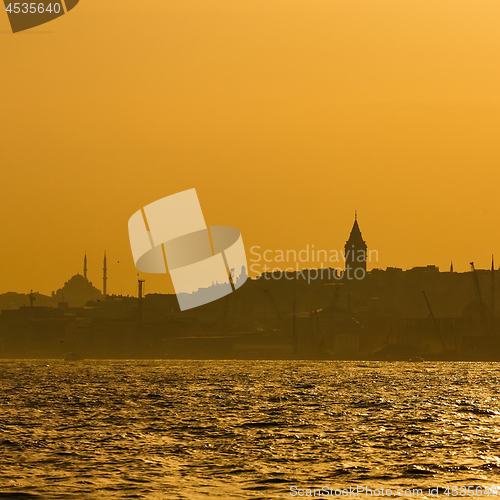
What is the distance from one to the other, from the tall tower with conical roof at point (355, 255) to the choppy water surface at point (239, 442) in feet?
417

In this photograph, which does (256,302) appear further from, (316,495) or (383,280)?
(316,495)

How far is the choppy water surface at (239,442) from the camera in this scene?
73.0ft

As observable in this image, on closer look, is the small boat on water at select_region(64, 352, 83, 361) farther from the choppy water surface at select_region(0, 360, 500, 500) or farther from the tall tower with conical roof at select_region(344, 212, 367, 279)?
the choppy water surface at select_region(0, 360, 500, 500)

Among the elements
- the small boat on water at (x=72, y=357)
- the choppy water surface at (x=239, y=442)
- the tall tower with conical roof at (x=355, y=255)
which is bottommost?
the choppy water surface at (x=239, y=442)

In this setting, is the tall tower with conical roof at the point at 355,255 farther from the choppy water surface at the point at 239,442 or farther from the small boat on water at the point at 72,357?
the choppy water surface at the point at 239,442

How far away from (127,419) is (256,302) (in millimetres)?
130823

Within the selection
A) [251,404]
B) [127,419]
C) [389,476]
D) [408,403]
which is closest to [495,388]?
[408,403]

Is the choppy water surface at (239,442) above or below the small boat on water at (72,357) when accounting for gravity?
below

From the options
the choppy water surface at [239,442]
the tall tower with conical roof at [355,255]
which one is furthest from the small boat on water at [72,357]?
the choppy water surface at [239,442]

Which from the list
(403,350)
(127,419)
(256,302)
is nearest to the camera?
(127,419)

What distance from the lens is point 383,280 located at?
17150 centimetres

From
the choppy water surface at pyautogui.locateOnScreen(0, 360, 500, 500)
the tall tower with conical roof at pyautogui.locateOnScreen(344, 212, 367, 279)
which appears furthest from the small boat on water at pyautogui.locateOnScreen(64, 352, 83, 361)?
the choppy water surface at pyautogui.locateOnScreen(0, 360, 500, 500)

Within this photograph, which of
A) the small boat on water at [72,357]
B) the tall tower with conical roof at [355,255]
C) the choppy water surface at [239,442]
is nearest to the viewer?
the choppy water surface at [239,442]

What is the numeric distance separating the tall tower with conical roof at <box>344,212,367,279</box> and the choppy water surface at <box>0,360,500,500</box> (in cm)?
12708
